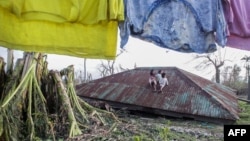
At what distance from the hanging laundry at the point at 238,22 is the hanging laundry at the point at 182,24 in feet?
0.16

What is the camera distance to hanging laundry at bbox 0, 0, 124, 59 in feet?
5.05

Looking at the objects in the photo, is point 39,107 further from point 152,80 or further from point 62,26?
point 62,26

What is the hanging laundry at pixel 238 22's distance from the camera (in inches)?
68.8

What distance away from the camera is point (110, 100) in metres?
7.54

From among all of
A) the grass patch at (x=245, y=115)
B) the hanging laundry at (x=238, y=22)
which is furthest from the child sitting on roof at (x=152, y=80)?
the hanging laundry at (x=238, y=22)

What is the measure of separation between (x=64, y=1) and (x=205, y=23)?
0.72m

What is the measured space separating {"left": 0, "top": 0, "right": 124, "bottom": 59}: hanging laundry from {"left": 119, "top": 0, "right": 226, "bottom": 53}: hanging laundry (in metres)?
0.15

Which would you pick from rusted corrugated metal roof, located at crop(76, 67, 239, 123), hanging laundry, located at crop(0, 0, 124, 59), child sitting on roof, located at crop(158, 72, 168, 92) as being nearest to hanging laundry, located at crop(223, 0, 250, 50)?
hanging laundry, located at crop(0, 0, 124, 59)

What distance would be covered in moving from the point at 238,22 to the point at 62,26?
0.92 metres

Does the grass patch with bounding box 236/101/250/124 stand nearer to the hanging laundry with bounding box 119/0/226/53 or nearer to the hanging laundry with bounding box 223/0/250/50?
the hanging laundry with bounding box 223/0/250/50

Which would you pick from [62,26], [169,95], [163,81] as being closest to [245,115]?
[169,95]

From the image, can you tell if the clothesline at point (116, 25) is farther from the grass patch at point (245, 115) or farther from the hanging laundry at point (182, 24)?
the grass patch at point (245, 115)

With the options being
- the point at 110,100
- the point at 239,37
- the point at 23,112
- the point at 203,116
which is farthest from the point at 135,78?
the point at 239,37

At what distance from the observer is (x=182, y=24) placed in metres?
1.75
